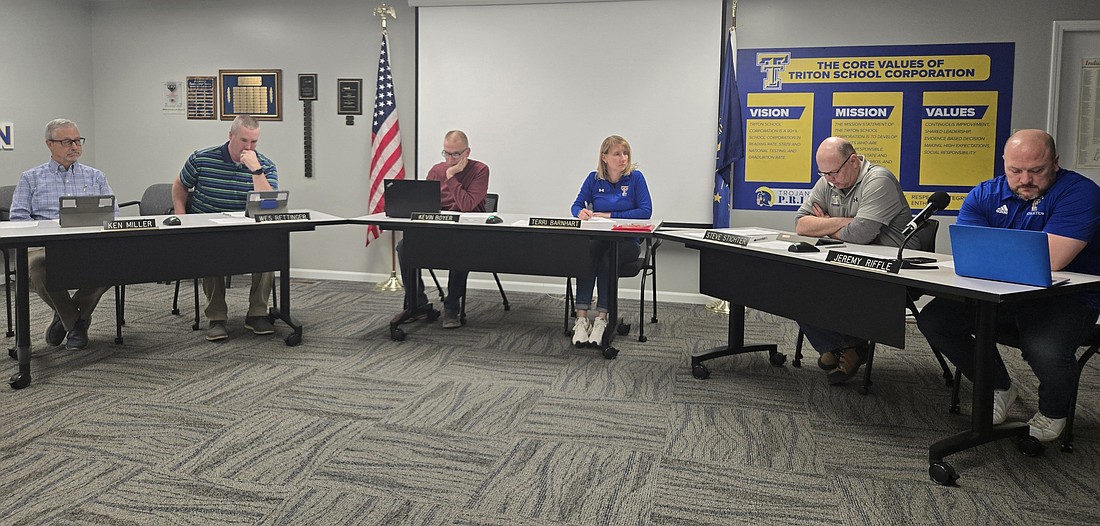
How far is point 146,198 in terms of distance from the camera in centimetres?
614

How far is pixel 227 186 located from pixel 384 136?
175 cm

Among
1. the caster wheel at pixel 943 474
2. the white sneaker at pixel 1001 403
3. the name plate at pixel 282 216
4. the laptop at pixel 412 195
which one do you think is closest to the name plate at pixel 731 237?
the white sneaker at pixel 1001 403

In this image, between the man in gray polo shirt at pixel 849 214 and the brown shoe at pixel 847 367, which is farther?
the brown shoe at pixel 847 367

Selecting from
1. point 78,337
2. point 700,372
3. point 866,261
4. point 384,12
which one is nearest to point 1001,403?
point 866,261

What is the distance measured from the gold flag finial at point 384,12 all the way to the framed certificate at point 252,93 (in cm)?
95

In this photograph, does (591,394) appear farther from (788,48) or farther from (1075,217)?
(788,48)

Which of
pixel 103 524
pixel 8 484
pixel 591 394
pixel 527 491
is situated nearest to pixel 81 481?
pixel 8 484

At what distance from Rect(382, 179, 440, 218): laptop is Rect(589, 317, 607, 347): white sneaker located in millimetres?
1063

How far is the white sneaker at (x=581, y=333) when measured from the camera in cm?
429

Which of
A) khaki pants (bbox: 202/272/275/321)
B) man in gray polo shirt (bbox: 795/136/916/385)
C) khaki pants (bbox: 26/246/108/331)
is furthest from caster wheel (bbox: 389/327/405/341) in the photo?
man in gray polo shirt (bbox: 795/136/916/385)

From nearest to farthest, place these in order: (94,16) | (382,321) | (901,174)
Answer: (382,321), (901,174), (94,16)

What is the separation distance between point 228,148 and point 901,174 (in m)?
4.23

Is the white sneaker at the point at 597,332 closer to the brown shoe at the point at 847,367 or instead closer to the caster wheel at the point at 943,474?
the brown shoe at the point at 847,367

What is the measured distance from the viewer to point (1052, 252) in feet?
8.87
